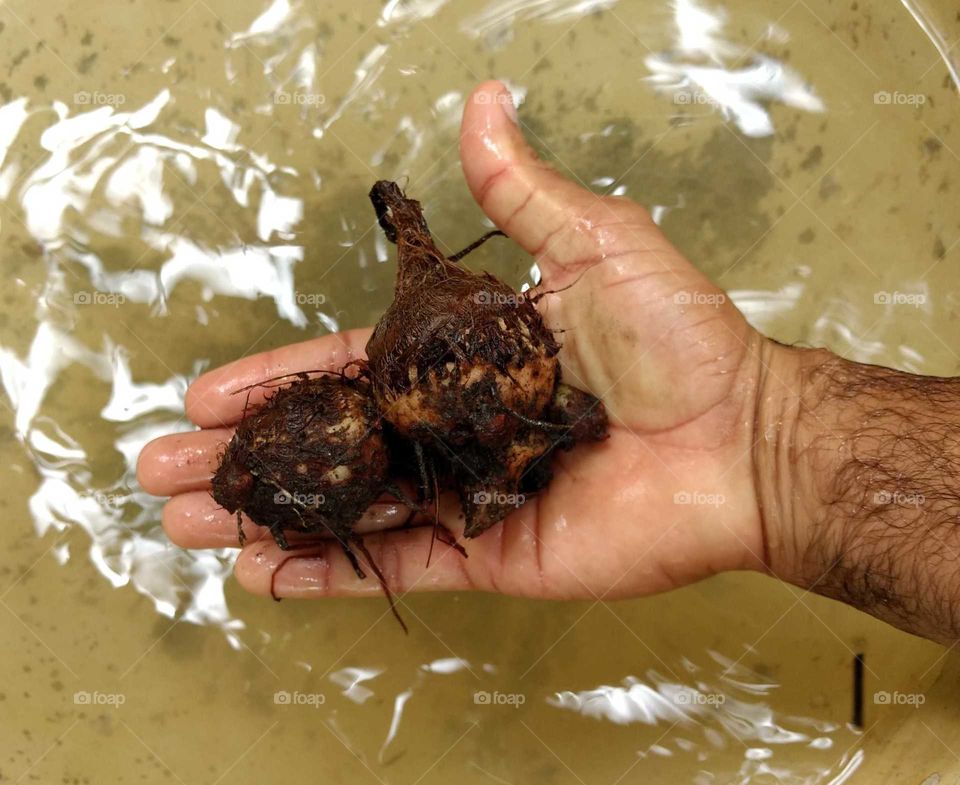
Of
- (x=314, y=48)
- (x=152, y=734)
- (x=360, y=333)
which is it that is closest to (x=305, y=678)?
(x=152, y=734)

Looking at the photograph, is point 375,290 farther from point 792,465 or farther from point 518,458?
point 792,465

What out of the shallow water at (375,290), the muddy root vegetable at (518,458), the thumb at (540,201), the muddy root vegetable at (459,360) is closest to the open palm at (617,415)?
the thumb at (540,201)

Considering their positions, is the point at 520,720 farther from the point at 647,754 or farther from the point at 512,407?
the point at 512,407

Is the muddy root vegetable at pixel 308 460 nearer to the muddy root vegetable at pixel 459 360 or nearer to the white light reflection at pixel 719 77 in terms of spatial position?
the muddy root vegetable at pixel 459 360

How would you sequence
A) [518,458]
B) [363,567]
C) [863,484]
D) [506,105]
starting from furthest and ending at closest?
[363,567], [506,105], [518,458], [863,484]

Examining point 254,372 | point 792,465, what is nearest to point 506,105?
point 254,372
